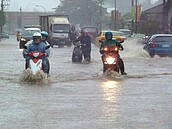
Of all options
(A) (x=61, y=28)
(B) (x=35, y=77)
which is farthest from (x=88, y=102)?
(A) (x=61, y=28)

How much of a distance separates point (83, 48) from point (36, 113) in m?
16.2

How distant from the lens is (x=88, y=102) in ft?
40.0

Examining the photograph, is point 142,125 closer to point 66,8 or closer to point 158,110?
point 158,110

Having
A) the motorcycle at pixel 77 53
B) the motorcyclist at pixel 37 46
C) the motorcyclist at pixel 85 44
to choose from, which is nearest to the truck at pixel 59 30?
the motorcycle at pixel 77 53

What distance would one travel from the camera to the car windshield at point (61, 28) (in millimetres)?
52656

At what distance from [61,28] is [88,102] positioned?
41225 mm

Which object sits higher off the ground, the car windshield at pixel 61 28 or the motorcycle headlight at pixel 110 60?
the motorcycle headlight at pixel 110 60

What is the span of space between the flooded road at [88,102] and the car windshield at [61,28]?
3412cm

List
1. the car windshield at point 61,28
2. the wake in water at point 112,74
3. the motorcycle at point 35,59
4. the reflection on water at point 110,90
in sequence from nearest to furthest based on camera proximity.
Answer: the reflection on water at point 110,90 < the motorcycle at point 35,59 < the wake in water at point 112,74 < the car windshield at point 61,28

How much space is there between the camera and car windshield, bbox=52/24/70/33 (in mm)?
52656

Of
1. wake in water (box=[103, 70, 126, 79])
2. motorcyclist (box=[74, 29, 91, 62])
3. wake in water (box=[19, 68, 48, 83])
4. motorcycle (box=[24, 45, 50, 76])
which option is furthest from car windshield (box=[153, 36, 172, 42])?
wake in water (box=[19, 68, 48, 83])

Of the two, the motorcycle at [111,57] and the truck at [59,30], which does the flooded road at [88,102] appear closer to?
the motorcycle at [111,57]

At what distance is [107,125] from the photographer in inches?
372

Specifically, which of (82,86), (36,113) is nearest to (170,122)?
(36,113)
